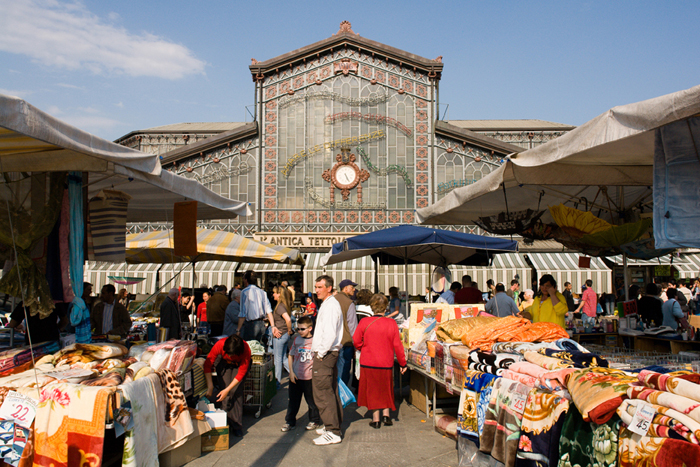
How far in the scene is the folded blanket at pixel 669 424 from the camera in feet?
8.48

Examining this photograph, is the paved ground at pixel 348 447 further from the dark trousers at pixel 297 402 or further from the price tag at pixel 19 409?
the price tag at pixel 19 409

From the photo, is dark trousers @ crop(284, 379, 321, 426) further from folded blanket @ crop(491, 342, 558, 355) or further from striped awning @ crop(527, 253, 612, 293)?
striped awning @ crop(527, 253, 612, 293)

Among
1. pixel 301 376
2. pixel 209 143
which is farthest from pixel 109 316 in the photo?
pixel 209 143

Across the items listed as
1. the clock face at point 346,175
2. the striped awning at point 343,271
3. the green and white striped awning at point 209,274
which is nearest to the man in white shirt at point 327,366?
the striped awning at point 343,271

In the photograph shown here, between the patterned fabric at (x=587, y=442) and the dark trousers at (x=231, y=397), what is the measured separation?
4035 mm

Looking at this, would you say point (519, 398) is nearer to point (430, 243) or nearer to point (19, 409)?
point (19, 409)

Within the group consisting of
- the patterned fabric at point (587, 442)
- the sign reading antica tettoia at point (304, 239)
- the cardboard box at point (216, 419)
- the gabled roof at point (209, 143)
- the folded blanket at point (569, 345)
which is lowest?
the cardboard box at point (216, 419)

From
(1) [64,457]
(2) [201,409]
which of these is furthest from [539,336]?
(1) [64,457]

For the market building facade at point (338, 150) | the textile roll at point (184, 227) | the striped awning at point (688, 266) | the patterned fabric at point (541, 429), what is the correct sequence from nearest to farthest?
the patterned fabric at point (541, 429), the textile roll at point (184, 227), the market building facade at point (338, 150), the striped awning at point (688, 266)

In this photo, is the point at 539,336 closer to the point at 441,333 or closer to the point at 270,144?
the point at 441,333

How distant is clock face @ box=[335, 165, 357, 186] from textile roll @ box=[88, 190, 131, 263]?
15.7m

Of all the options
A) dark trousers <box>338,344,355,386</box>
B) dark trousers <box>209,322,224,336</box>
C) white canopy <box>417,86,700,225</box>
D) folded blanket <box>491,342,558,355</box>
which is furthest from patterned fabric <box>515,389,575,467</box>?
dark trousers <box>209,322,224,336</box>

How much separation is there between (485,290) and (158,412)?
1994 cm

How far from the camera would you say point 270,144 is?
22828 mm
